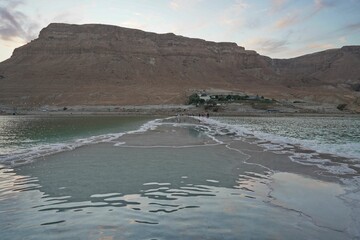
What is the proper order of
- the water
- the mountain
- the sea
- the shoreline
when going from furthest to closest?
1. the mountain
2. the shoreline
3. the water
4. the sea

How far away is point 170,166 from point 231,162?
3.56 m

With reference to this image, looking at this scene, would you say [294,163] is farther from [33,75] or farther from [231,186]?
[33,75]

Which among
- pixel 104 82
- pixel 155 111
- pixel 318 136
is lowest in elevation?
pixel 318 136

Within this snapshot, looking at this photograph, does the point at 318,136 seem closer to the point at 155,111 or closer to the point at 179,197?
the point at 179,197

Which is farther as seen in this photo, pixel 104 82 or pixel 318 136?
pixel 104 82

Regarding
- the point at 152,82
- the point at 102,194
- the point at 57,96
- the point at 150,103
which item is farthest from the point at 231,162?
the point at 152,82

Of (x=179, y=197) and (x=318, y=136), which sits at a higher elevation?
(x=179, y=197)

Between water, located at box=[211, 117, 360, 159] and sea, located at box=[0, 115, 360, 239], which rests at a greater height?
sea, located at box=[0, 115, 360, 239]

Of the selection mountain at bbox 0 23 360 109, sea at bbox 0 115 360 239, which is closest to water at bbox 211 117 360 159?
sea at bbox 0 115 360 239

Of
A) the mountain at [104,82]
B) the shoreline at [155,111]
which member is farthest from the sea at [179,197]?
the mountain at [104,82]

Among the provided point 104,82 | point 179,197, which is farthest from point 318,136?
point 104,82

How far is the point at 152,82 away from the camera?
175 metres

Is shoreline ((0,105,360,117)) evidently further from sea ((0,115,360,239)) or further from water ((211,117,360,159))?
sea ((0,115,360,239))

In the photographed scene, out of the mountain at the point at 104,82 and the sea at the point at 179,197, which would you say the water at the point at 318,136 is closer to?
the sea at the point at 179,197
